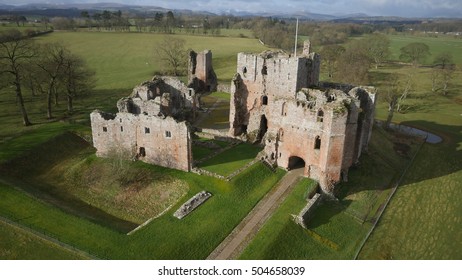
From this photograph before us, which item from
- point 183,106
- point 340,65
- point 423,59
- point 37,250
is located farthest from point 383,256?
point 423,59

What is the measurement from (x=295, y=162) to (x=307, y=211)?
717cm

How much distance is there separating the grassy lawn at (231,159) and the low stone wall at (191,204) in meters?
2.92

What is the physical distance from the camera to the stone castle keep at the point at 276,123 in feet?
95.8

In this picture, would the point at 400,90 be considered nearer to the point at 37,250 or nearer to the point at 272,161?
the point at 272,161

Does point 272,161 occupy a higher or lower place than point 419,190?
higher

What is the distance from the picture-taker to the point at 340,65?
62250 millimetres

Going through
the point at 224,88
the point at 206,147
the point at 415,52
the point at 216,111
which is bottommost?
the point at 206,147

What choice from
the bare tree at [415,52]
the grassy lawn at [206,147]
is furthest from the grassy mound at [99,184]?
the bare tree at [415,52]

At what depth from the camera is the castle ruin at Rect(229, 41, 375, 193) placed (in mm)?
28938

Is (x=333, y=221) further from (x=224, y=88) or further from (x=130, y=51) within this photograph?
(x=130, y=51)

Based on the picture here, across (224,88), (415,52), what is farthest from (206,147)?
(415,52)

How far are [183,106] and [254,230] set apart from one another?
21.6m

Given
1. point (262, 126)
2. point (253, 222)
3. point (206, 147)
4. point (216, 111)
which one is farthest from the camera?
point (216, 111)

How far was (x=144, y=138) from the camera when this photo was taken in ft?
102
